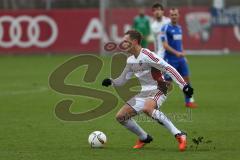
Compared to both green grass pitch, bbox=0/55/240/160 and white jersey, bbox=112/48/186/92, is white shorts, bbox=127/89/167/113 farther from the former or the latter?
green grass pitch, bbox=0/55/240/160

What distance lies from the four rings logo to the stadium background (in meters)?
0.05

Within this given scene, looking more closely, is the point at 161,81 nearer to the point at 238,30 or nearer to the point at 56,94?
the point at 56,94

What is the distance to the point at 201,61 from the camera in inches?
1176

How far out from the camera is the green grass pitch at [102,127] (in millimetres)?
9984

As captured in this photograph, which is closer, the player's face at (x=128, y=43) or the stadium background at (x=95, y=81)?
the player's face at (x=128, y=43)

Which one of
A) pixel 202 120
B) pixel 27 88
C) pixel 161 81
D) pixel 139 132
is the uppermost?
pixel 161 81

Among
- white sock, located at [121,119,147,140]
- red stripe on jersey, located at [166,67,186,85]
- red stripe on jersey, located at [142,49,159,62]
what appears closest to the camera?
red stripe on jersey, located at [166,67,186,85]

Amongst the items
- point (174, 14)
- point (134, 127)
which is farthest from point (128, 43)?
point (174, 14)

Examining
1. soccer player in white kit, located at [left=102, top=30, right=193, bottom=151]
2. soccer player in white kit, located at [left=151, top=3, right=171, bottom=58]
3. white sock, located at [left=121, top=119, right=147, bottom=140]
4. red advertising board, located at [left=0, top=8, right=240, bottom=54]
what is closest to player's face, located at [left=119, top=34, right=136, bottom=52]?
soccer player in white kit, located at [left=102, top=30, right=193, bottom=151]

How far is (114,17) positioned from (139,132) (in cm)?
2349

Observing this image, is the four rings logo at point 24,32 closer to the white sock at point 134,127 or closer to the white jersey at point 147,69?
the white jersey at point 147,69

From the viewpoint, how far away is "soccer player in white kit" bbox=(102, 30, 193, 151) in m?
10.2


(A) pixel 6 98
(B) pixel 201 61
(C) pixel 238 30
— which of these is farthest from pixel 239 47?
(A) pixel 6 98

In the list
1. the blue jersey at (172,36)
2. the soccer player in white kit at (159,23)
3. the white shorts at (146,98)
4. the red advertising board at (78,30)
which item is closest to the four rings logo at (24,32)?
the red advertising board at (78,30)
